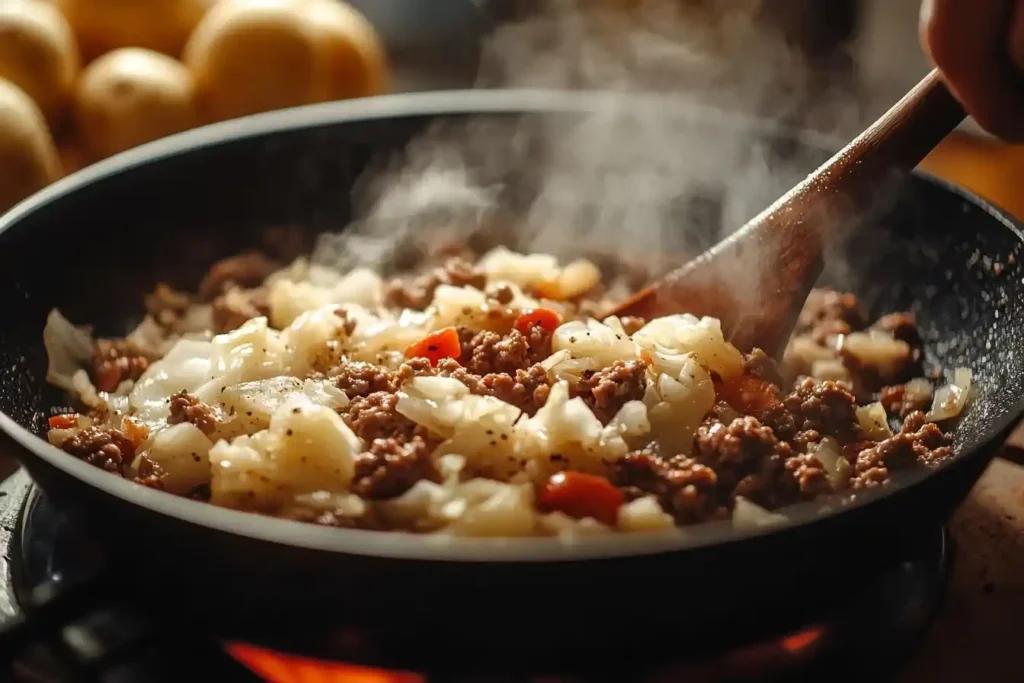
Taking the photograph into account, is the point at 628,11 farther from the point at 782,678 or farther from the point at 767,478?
the point at 782,678

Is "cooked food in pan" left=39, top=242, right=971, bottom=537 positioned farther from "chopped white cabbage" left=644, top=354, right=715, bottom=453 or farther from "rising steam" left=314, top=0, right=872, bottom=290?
"rising steam" left=314, top=0, right=872, bottom=290

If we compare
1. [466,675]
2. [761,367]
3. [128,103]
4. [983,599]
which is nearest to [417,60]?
[128,103]

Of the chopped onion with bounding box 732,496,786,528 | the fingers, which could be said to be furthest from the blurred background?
the chopped onion with bounding box 732,496,786,528

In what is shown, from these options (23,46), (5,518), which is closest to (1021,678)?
(5,518)

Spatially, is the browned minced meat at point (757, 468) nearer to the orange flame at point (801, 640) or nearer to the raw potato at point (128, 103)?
the orange flame at point (801, 640)

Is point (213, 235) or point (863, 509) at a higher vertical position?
point (213, 235)

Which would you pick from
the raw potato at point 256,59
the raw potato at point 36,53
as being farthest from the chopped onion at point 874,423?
the raw potato at point 36,53
